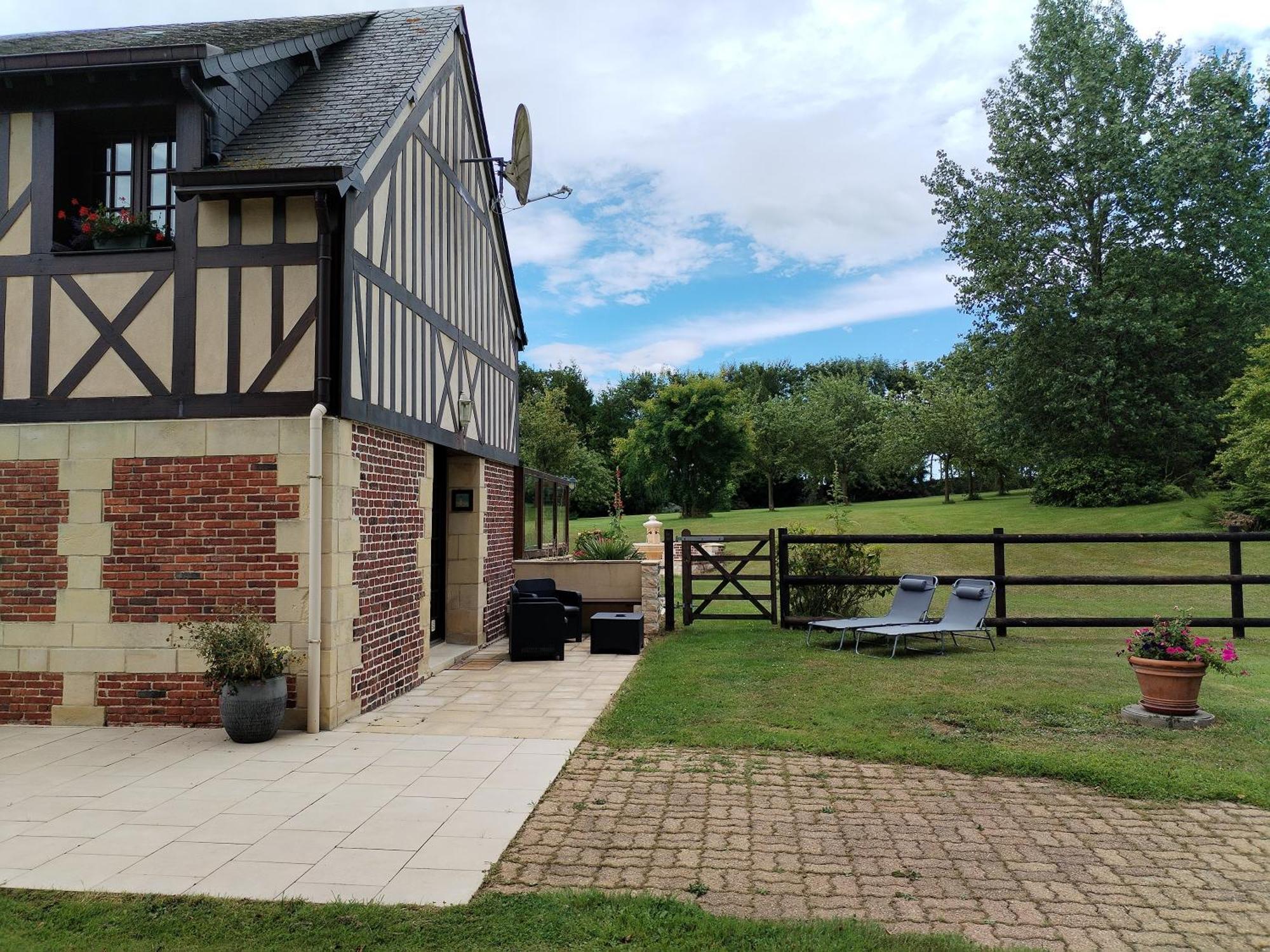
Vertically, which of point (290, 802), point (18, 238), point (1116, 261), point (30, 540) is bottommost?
point (290, 802)

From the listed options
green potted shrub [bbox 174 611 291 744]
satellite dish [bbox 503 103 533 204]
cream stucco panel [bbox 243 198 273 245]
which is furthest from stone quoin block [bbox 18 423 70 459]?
satellite dish [bbox 503 103 533 204]

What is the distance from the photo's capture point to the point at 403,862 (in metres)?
3.66

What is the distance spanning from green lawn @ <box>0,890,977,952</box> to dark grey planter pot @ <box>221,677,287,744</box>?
2492 mm

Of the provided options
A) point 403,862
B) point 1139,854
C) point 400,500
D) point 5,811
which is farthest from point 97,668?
point 1139,854

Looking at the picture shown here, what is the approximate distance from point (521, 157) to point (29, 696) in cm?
792

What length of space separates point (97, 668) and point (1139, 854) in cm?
708

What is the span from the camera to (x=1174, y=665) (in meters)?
5.94

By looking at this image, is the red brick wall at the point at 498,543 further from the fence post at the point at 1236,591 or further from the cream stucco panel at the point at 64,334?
the fence post at the point at 1236,591

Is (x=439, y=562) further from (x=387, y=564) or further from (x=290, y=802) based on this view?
(x=290, y=802)

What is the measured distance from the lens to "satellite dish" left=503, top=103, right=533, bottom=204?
10.4 meters

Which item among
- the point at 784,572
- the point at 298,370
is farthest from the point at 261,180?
the point at 784,572

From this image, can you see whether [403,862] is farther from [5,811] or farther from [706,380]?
[706,380]

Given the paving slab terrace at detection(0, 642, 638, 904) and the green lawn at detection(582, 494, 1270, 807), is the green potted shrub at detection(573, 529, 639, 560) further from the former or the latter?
the paving slab terrace at detection(0, 642, 638, 904)

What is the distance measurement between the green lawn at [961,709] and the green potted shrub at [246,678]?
238 centimetres
